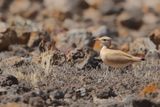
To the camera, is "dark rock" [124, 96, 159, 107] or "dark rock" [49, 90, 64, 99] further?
"dark rock" [49, 90, 64, 99]

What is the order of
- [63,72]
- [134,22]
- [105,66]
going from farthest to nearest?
[134,22] → [105,66] → [63,72]

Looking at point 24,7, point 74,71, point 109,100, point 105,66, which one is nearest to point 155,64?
point 105,66

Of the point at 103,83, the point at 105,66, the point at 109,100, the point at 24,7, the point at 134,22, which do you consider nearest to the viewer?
the point at 109,100

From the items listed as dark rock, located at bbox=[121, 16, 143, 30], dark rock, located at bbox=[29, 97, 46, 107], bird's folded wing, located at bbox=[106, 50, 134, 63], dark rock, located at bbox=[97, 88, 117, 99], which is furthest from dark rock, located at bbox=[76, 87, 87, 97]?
dark rock, located at bbox=[121, 16, 143, 30]

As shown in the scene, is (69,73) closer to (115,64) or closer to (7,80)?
(115,64)

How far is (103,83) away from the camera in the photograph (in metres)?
11.4

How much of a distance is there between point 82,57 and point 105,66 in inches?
28.7

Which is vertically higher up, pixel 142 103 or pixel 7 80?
pixel 7 80

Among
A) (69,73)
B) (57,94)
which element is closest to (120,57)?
(69,73)

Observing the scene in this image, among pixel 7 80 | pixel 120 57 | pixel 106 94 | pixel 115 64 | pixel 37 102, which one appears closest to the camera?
pixel 37 102

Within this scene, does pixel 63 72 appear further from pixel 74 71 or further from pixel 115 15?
pixel 115 15

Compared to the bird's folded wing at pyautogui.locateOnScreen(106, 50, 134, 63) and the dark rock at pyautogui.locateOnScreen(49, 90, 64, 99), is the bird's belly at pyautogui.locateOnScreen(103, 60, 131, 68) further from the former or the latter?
the dark rock at pyautogui.locateOnScreen(49, 90, 64, 99)

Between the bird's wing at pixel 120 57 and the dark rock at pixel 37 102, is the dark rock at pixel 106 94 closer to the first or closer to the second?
the dark rock at pixel 37 102

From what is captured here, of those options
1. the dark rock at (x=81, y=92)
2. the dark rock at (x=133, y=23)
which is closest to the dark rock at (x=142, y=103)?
the dark rock at (x=81, y=92)
